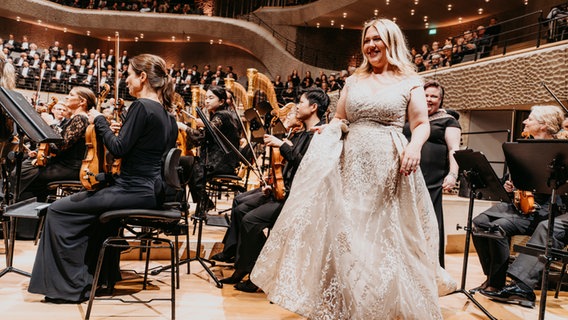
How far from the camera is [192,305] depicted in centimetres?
325

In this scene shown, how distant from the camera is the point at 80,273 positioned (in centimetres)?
318

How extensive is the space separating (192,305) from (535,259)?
2517 millimetres

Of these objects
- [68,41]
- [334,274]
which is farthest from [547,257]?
[68,41]

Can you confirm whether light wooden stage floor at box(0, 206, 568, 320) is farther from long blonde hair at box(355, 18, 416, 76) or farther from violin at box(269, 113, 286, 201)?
long blonde hair at box(355, 18, 416, 76)

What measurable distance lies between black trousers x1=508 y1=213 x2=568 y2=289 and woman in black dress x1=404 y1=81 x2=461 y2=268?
69cm

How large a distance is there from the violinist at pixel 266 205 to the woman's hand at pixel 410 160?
3.76 feet

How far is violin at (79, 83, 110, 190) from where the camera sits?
3170 millimetres

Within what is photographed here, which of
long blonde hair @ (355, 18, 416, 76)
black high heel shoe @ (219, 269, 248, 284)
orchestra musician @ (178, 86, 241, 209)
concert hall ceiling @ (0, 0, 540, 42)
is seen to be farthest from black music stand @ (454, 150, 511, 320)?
concert hall ceiling @ (0, 0, 540, 42)

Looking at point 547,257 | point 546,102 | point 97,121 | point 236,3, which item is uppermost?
point 236,3

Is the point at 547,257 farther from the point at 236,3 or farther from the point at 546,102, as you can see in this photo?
the point at 236,3

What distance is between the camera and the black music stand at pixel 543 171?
2.72 m

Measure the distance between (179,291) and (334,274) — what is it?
1.50 meters

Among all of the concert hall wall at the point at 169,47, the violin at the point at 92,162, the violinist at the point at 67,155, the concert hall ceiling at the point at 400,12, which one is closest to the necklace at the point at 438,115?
the violin at the point at 92,162

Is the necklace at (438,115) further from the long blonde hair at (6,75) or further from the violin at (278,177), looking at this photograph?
the long blonde hair at (6,75)
